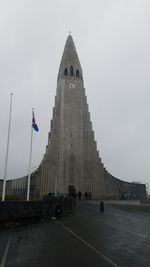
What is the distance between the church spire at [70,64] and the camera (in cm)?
7766

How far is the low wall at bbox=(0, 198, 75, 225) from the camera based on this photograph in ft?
61.7

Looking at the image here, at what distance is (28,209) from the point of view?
70.5ft

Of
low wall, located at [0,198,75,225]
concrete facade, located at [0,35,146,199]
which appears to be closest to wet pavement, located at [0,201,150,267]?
low wall, located at [0,198,75,225]

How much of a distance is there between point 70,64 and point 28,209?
6270cm

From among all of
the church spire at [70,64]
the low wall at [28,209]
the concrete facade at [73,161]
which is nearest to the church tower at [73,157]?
the concrete facade at [73,161]

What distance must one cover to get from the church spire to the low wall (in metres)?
54.3

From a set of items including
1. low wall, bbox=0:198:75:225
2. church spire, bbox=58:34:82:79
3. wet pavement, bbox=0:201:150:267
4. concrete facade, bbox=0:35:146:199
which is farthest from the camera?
church spire, bbox=58:34:82:79

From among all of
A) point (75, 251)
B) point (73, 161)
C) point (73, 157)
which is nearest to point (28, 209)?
point (75, 251)

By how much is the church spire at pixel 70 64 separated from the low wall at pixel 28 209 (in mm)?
54318

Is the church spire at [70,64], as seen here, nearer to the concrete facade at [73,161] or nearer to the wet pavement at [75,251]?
the concrete facade at [73,161]

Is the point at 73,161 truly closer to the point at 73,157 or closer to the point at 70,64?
the point at 73,157

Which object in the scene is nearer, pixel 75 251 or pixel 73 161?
pixel 75 251

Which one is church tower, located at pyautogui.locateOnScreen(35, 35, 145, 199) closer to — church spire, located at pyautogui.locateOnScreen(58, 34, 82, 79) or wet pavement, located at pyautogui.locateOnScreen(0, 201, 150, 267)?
church spire, located at pyautogui.locateOnScreen(58, 34, 82, 79)

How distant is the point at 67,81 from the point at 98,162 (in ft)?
76.0
